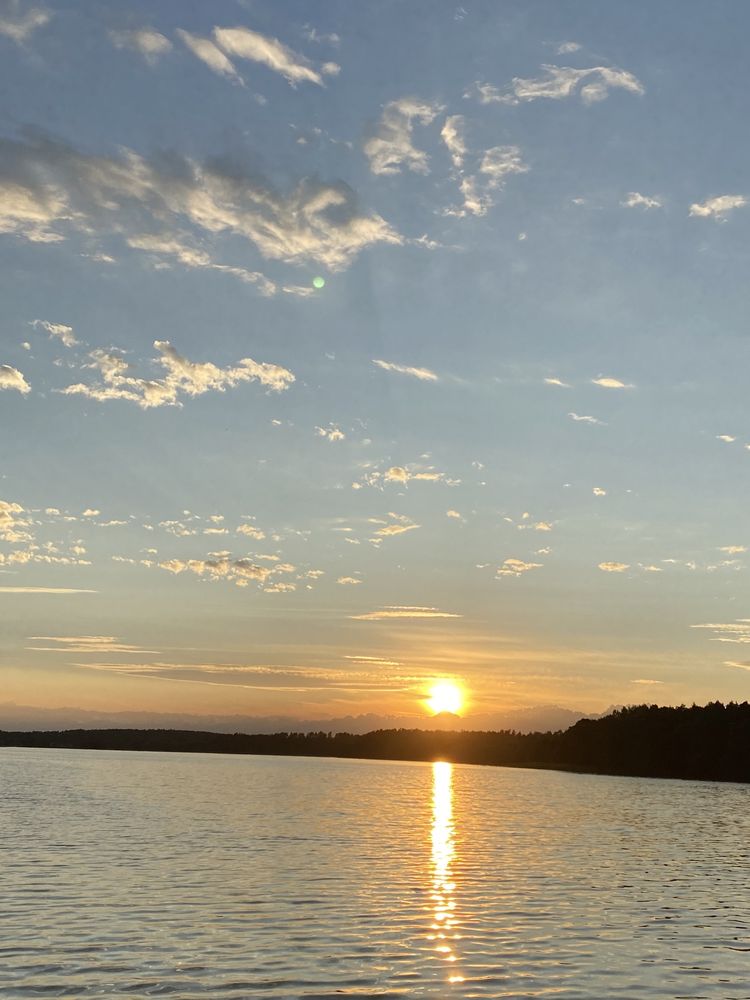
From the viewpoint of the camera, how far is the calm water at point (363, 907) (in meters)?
30.2

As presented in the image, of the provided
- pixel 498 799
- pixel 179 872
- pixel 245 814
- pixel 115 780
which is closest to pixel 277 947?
pixel 179 872

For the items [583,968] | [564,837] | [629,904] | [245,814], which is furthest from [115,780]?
[583,968]

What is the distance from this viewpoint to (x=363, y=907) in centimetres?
4356

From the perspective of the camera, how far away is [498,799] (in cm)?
14338

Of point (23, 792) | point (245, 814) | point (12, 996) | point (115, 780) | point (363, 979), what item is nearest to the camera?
point (12, 996)

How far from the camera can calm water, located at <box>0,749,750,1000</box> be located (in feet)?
99.2

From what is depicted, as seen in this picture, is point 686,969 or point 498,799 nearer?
point 686,969

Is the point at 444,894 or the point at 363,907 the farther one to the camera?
the point at 444,894

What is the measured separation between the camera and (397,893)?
158ft

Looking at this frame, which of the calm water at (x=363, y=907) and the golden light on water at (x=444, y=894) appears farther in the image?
the golden light on water at (x=444, y=894)

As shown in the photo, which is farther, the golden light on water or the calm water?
the golden light on water

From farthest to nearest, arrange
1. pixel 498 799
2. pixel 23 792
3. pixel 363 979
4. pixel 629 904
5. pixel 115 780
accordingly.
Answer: pixel 115 780 → pixel 498 799 → pixel 23 792 → pixel 629 904 → pixel 363 979

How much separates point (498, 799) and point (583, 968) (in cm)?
11490

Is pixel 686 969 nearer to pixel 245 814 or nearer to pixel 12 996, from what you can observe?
pixel 12 996
